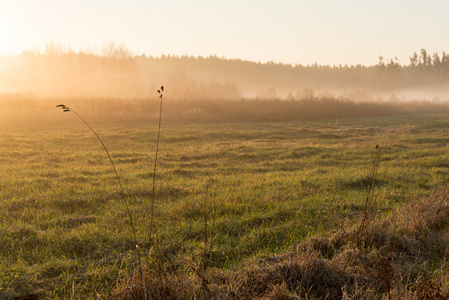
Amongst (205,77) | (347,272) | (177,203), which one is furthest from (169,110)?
(205,77)

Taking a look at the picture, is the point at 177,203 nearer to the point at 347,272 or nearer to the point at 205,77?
the point at 347,272

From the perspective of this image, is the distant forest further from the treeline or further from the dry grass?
the dry grass

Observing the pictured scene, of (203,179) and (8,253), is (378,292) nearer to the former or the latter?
(8,253)

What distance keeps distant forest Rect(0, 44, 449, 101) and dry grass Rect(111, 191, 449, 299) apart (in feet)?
139

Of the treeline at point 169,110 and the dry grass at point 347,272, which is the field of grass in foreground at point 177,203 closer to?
the dry grass at point 347,272

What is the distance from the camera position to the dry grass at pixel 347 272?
11.7 feet

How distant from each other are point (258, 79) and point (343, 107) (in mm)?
108304

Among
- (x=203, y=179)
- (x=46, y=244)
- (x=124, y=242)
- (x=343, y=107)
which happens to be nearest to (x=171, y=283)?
(x=124, y=242)

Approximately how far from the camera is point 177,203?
8.23 m

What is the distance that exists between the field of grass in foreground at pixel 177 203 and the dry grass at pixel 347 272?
0.98ft

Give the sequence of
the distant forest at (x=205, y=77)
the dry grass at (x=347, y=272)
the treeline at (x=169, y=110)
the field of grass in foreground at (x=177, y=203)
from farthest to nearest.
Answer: the distant forest at (x=205, y=77), the treeline at (x=169, y=110), the field of grass in foreground at (x=177, y=203), the dry grass at (x=347, y=272)

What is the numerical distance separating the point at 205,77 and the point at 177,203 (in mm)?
142227

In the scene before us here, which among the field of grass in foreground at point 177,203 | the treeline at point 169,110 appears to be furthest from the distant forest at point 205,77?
the field of grass in foreground at point 177,203

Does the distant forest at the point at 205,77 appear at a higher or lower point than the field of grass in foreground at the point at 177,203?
higher
